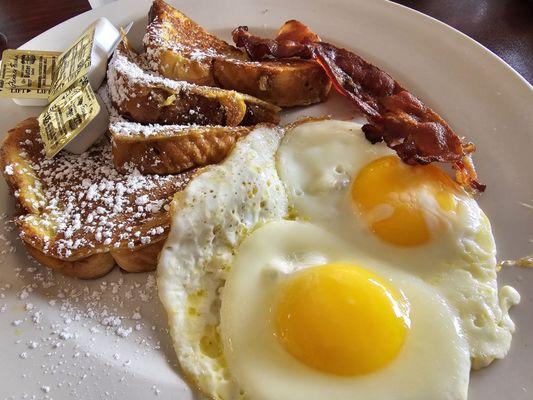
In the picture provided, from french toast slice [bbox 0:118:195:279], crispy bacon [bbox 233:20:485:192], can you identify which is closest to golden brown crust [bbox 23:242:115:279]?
french toast slice [bbox 0:118:195:279]

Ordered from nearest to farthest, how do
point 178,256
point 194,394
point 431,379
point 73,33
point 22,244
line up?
point 431,379 < point 194,394 < point 178,256 < point 22,244 < point 73,33

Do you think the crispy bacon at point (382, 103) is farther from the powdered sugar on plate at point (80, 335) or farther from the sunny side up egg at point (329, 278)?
the powdered sugar on plate at point (80, 335)

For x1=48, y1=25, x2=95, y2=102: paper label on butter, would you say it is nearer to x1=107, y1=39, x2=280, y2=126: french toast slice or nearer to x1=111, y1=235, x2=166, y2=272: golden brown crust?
x1=107, y1=39, x2=280, y2=126: french toast slice

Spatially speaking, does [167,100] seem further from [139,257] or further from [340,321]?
[340,321]

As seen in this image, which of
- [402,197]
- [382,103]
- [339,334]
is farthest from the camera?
[382,103]

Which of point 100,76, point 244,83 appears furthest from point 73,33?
point 244,83

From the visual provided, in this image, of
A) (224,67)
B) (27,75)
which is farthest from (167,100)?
(27,75)

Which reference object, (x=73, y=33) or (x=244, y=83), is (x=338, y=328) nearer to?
(x=244, y=83)
